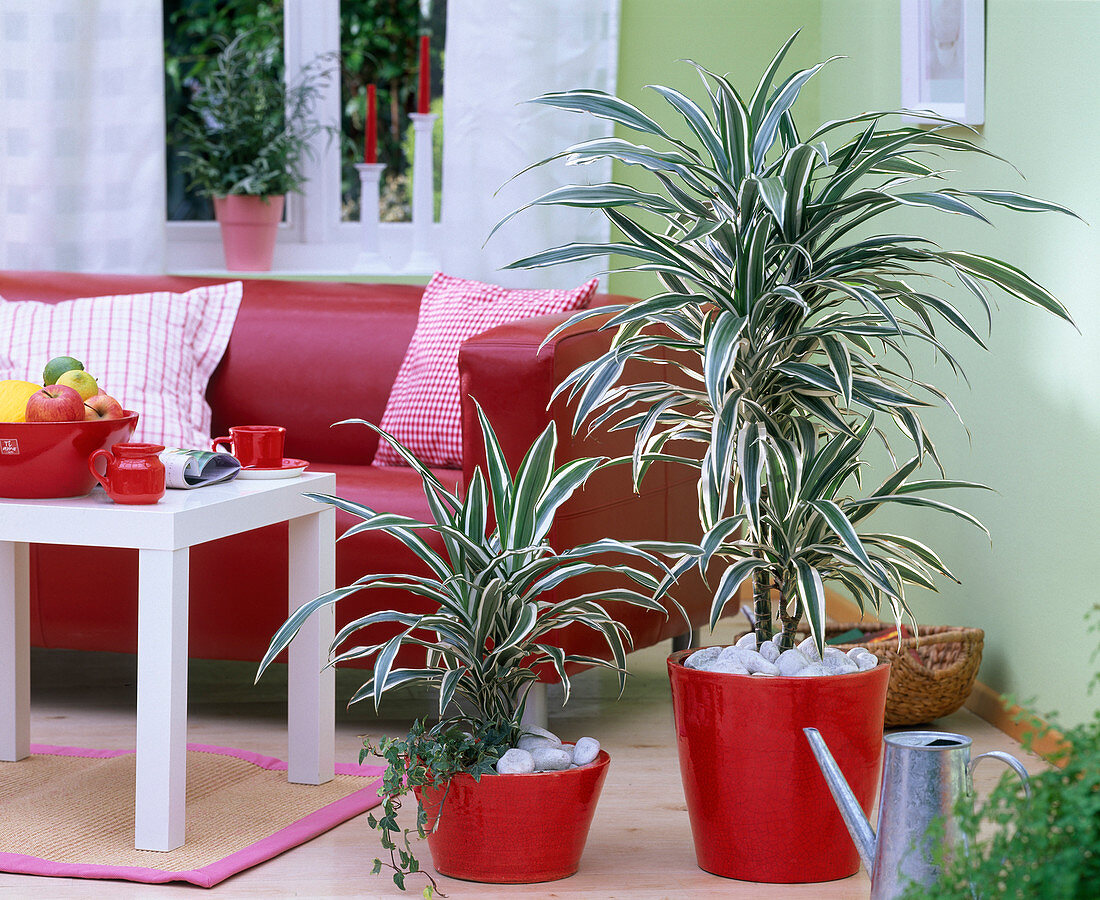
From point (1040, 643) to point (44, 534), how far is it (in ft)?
5.79

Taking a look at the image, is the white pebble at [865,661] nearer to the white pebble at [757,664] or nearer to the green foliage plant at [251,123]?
the white pebble at [757,664]

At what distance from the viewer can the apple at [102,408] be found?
207 cm

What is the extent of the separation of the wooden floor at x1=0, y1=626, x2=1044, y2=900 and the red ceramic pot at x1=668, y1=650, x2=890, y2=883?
0.04 meters

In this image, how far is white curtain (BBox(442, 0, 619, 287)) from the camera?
11.8ft

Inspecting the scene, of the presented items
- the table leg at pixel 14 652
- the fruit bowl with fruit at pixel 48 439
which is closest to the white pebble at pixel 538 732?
the fruit bowl with fruit at pixel 48 439

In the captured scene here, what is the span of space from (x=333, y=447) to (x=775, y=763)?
1598 mm

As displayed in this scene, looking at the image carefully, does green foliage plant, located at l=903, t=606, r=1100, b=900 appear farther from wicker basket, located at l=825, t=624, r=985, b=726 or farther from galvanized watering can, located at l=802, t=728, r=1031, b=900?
wicker basket, located at l=825, t=624, r=985, b=726

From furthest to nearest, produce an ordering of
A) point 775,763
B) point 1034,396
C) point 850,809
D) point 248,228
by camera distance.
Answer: point 248,228 → point 1034,396 → point 775,763 → point 850,809

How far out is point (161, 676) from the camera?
6.23ft

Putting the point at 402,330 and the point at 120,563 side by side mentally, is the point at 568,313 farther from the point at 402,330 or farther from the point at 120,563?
the point at 120,563

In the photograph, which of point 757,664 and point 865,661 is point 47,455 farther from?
point 865,661

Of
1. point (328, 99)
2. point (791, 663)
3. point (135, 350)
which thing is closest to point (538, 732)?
point (791, 663)

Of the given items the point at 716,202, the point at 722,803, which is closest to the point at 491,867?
the point at 722,803

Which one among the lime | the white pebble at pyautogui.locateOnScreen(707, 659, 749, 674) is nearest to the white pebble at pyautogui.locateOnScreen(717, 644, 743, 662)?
the white pebble at pyautogui.locateOnScreen(707, 659, 749, 674)
